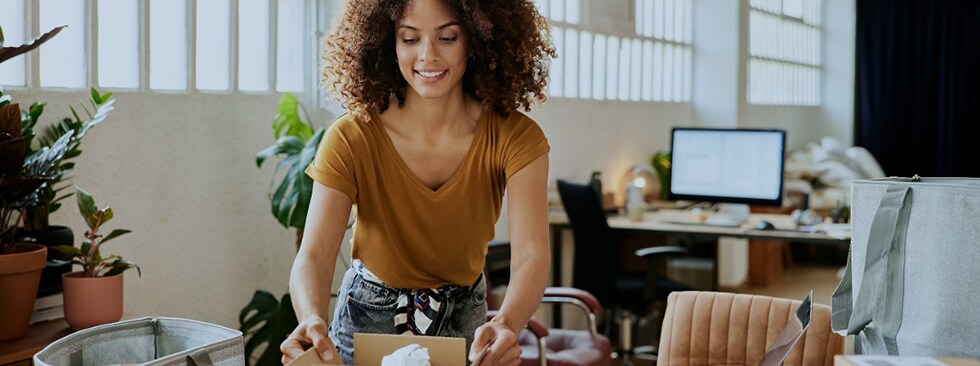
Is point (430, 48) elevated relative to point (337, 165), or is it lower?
elevated

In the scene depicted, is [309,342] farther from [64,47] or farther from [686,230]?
[686,230]

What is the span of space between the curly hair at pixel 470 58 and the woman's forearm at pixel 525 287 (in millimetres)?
279

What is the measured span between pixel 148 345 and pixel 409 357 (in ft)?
1.53

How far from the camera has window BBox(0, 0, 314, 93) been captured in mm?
3039

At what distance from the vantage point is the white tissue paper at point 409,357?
145 centimetres

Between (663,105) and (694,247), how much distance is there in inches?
42.1

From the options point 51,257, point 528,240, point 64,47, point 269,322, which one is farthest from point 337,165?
point 269,322

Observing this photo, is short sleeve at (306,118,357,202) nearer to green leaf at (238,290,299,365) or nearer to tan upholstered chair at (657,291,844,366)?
tan upholstered chair at (657,291,844,366)

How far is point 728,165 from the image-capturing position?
16.7 feet

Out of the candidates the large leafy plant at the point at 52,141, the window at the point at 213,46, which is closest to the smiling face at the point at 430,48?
the large leafy plant at the point at 52,141

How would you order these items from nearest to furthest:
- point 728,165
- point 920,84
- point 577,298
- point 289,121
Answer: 1. point 289,121
2. point 577,298
3. point 728,165
4. point 920,84

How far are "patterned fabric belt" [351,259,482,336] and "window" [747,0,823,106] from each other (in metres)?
6.09

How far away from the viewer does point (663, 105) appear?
6.77m

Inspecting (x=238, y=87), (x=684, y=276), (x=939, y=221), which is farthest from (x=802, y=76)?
(x=939, y=221)
